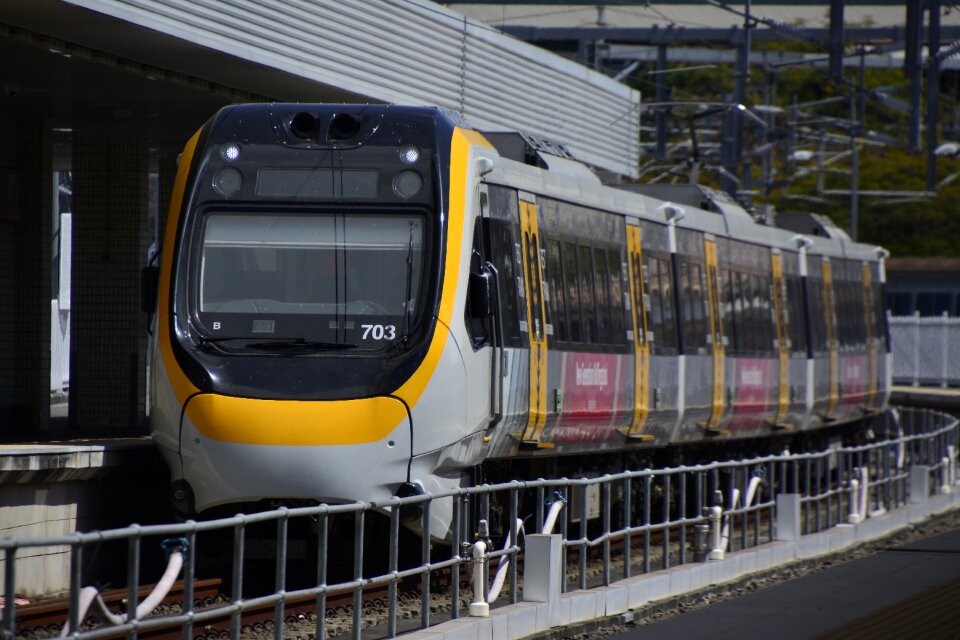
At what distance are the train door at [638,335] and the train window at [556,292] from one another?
2324 mm

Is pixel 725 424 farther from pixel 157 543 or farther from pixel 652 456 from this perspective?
pixel 157 543

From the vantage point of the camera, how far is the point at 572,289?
56.4 feet

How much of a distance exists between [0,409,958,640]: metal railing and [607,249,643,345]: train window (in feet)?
5.28

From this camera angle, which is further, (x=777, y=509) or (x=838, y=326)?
(x=838, y=326)

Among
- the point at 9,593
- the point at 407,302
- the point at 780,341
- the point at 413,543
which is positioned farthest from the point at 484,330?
the point at 780,341

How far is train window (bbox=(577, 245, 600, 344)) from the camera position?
17.5m

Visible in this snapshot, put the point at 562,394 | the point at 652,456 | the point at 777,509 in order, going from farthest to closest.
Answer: the point at 652,456, the point at 777,509, the point at 562,394

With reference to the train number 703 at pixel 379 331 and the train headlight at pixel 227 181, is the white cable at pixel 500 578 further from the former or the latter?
the train headlight at pixel 227 181

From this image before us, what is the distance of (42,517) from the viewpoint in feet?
45.7

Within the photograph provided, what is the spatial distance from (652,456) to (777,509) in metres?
2.93

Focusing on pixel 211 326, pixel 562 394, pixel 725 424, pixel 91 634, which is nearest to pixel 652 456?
pixel 725 424

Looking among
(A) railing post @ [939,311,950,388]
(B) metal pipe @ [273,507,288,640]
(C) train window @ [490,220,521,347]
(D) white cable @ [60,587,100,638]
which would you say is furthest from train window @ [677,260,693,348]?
→ (A) railing post @ [939,311,950,388]

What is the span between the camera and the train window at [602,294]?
17969 millimetres

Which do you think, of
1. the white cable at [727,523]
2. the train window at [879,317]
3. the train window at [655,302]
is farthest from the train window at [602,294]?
the train window at [879,317]
